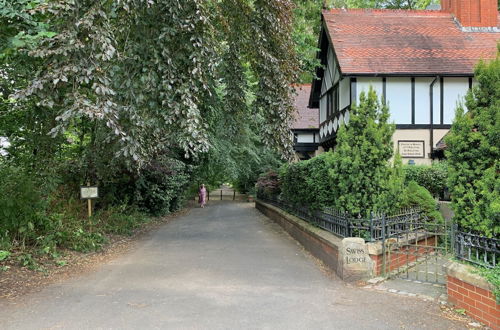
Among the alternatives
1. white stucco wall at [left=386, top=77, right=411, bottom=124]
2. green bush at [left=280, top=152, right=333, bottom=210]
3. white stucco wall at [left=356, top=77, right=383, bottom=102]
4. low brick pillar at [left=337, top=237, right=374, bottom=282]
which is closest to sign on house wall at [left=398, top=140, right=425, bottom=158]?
white stucco wall at [left=386, top=77, right=411, bottom=124]

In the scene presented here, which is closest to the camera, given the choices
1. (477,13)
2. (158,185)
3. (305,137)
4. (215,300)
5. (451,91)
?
(215,300)

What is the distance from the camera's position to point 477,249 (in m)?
5.04

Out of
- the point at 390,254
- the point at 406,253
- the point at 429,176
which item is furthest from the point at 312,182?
the point at 429,176

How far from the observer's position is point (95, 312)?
16.6 feet

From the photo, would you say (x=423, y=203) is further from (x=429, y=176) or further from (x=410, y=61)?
(x=410, y=61)

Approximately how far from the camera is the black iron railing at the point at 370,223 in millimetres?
7152

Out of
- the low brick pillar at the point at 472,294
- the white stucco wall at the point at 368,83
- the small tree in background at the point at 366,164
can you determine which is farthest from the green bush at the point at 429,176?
the low brick pillar at the point at 472,294

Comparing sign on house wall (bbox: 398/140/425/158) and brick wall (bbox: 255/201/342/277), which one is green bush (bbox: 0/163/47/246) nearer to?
brick wall (bbox: 255/201/342/277)

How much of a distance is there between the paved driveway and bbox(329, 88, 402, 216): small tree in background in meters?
1.53

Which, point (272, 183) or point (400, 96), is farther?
point (272, 183)

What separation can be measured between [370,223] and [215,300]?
10.4ft

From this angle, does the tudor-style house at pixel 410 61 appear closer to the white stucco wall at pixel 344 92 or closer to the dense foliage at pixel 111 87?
the white stucco wall at pixel 344 92

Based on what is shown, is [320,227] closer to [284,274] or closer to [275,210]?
[284,274]

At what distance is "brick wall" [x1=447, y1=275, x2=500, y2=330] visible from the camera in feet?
14.6
